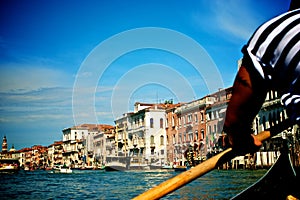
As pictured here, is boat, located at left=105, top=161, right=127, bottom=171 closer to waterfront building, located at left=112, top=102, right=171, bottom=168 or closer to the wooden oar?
waterfront building, located at left=112, top=102, right=171, bottom=168

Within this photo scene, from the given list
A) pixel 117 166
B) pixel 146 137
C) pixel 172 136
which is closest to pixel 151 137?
pixel 146 137

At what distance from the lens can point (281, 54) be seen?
1.92 ft

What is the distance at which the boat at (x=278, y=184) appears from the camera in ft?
4.26

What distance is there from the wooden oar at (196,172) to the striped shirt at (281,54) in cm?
21

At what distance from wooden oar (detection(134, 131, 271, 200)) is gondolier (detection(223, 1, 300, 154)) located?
0.17m

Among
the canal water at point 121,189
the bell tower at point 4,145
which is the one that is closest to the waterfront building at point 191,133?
the canal water at point 121,189

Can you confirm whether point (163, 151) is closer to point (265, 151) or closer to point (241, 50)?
point (265, 151)

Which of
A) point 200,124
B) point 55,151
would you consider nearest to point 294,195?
point 200,124

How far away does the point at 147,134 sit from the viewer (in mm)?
30812

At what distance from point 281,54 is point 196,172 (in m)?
0.38

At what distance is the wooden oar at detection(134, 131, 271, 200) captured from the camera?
0.82m

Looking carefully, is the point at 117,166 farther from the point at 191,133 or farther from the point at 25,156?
the point at 25,156

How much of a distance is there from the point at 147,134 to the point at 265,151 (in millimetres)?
12195

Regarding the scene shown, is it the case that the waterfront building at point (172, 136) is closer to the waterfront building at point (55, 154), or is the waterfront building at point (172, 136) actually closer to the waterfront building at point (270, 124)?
the waterfront building at point (270, 124)
